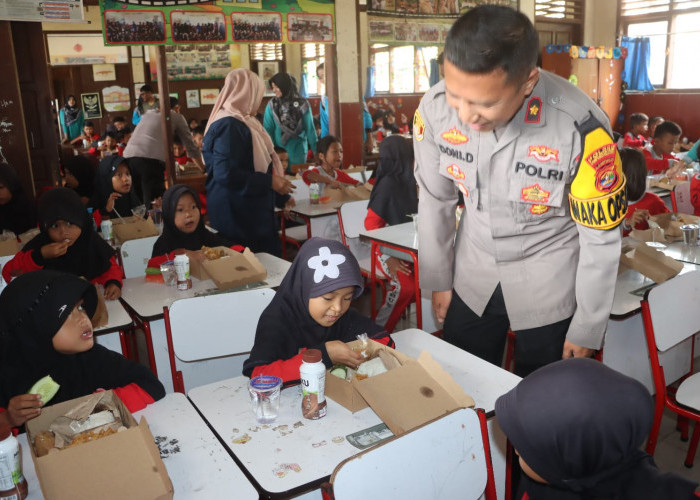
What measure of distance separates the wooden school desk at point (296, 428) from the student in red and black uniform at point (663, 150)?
465 centimetres

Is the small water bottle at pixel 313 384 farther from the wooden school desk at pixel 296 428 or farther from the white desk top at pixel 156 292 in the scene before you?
the white desk top at pixel 156 292

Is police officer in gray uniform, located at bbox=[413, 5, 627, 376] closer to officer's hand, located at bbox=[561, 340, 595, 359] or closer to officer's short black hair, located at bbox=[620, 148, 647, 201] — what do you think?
officer's hand, located at bbox=[561, 340, 595, 359]

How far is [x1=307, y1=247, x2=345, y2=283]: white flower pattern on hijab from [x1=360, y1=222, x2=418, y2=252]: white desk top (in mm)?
1402

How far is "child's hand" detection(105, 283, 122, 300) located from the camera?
2.80 meters

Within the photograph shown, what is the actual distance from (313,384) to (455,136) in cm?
89

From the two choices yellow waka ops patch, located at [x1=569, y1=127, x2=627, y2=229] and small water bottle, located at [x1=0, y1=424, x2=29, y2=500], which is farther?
yellow waka ops patch, located at [x1=569, y1=127, x2=627, y2=229]

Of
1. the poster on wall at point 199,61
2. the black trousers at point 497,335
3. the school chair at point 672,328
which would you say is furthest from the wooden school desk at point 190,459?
the poster on wall at point 199,61

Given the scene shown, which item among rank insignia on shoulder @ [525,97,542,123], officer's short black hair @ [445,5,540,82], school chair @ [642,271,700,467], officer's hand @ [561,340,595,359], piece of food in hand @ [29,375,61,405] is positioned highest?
officer's short black hair @ [445,5,540,82]

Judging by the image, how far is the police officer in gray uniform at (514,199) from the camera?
1.49 metres

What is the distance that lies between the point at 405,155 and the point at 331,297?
2.49m

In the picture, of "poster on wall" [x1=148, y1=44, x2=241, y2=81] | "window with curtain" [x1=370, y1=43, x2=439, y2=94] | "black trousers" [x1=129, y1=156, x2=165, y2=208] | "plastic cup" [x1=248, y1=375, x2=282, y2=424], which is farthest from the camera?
"poster on wall" [x1=148, y1=44, x2=241, y2=81]

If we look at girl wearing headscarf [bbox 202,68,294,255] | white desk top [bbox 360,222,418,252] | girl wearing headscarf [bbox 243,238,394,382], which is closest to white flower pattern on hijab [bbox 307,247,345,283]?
girl wearing headscarf [bbox 243,238,394,382]

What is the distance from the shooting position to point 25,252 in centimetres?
316

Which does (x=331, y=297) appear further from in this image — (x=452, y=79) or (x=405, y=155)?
(x=405, y=155)
